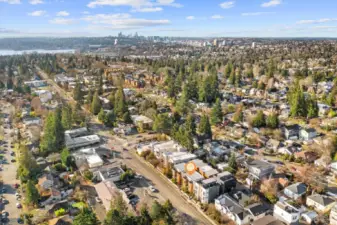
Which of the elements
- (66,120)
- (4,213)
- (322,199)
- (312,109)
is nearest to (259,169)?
(322,199)

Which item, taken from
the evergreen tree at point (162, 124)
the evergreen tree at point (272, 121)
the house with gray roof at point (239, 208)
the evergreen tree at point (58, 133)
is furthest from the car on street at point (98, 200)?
the evergreen tree at point (272, 121)

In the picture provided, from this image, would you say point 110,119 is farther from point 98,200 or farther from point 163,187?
point 98,200

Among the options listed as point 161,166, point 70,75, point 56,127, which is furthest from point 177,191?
point 70,75

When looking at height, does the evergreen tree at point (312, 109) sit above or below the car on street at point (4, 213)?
above

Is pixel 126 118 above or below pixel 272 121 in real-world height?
below

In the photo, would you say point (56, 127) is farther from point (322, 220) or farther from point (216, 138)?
point (322, 220)

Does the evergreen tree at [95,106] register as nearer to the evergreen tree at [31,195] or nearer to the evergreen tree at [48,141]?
the evergreen tree at [48,141]
